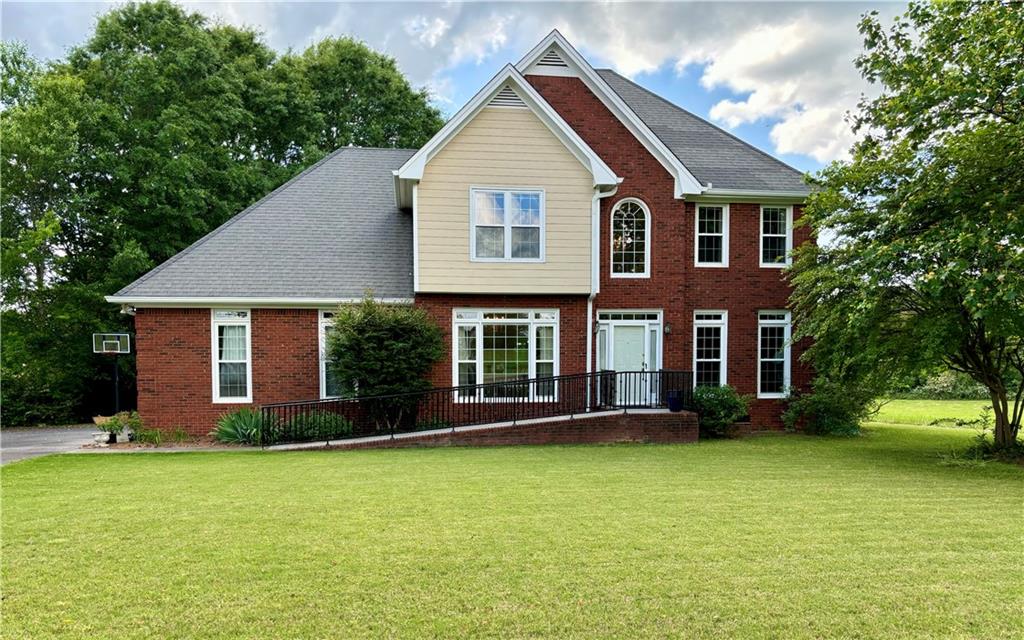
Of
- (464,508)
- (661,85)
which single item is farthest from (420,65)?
(464,508)

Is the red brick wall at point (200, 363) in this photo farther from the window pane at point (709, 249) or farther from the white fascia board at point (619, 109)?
the window pane at point (709, 249)

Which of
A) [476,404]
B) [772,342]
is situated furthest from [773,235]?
[476,404]

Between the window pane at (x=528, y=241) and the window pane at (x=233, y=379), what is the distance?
7.12 m

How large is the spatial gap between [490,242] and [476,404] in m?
3.81

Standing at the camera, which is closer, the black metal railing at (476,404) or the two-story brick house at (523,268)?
the black metal railing at (476,404)

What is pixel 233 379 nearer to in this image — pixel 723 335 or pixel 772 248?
pixel 723 335

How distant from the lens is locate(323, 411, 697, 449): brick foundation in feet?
37.3

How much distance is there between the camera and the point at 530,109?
1247 cm

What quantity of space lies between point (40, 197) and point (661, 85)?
2125 cm

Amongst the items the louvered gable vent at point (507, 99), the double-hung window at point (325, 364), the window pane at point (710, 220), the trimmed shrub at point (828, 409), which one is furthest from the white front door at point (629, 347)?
the double-hung window at point (325, 364)

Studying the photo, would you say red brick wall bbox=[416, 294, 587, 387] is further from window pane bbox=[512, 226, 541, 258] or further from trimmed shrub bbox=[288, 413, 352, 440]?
A: trimmed shrub bbox=[288, 413, 352, 440]

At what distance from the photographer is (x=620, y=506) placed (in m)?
6.17

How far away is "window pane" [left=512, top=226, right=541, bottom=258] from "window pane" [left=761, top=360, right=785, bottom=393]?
7.05m

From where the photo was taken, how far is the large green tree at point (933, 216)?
8.18 meters
